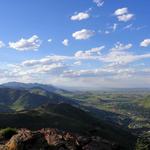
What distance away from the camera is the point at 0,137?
46.4 meters

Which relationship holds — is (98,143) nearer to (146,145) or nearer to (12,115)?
(146,145)

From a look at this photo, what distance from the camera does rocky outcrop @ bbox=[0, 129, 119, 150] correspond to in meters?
37.1

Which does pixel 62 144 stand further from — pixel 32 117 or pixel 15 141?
pixel 32 117

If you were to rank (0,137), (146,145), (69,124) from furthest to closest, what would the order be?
1. (69,124)
2. (146,145)
3. (0,137)

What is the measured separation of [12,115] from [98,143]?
164261 mm

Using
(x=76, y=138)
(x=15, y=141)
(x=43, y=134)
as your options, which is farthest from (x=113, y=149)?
(x=15, y=141)

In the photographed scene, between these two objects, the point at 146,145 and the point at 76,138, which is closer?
the point at 76,138

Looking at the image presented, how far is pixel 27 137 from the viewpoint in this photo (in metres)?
38.3

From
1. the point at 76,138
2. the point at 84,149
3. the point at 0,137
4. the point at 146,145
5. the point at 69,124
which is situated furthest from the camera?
the point at 69,124

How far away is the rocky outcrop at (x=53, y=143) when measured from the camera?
122ft

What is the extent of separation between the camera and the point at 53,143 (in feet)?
123

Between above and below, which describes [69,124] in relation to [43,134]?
below

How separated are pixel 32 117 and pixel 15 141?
16393cm

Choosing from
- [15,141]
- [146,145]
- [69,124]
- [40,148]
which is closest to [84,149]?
[40,148]
